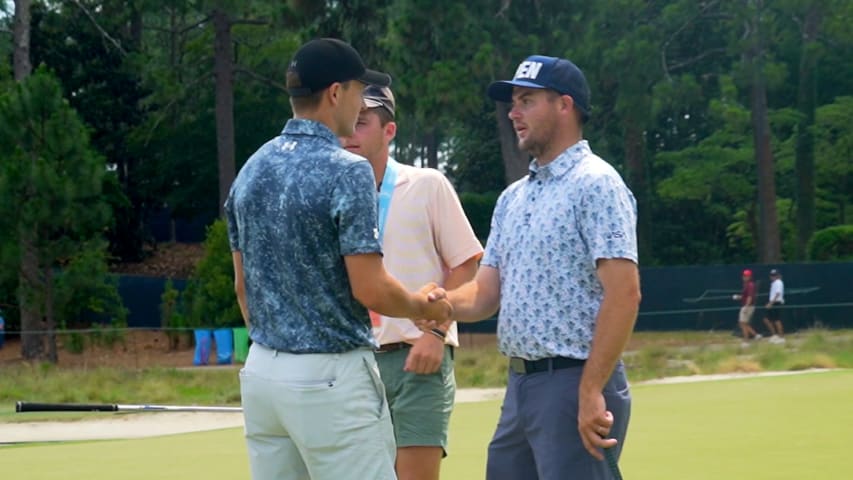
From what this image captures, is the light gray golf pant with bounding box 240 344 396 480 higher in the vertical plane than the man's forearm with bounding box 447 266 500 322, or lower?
lower

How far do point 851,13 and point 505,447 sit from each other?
30.6 m

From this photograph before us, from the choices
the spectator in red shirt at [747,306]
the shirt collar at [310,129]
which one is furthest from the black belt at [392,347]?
the spectator in red shirt at [747,306]

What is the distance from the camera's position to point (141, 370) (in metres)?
23.7

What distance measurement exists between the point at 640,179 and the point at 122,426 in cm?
2576

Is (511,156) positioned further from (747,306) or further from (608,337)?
(608,337)

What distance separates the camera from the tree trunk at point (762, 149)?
33594mm

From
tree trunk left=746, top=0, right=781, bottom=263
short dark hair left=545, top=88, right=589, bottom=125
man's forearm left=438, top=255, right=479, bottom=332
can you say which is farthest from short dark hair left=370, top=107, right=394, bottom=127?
tree trunk left=746, top=0, right=781, bottom=263

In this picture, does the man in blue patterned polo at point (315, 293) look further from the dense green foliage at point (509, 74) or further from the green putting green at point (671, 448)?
the dense green foliage at point (509, 74)

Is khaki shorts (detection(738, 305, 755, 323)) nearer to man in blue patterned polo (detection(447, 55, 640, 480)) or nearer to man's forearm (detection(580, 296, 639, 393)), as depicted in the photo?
man in blue patterned polo (detection(447, 55, 640, 480))

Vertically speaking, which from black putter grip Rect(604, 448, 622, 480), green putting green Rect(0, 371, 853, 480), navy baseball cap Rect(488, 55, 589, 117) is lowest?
green putting green Rect(0, 371, 853, 480)

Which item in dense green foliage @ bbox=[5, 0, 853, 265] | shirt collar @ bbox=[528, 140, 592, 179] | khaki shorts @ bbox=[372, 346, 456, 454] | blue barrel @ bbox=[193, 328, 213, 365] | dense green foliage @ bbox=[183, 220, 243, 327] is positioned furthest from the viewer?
dense green foliage @ bbox=[5, 0, 853, 265]

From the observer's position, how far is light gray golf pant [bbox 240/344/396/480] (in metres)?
4.24

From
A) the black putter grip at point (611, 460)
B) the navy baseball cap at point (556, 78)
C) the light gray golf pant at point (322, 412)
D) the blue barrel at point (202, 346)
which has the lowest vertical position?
the blue barrel at point (202, 346)

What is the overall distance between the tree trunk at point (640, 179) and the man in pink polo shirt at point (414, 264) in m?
33.3
